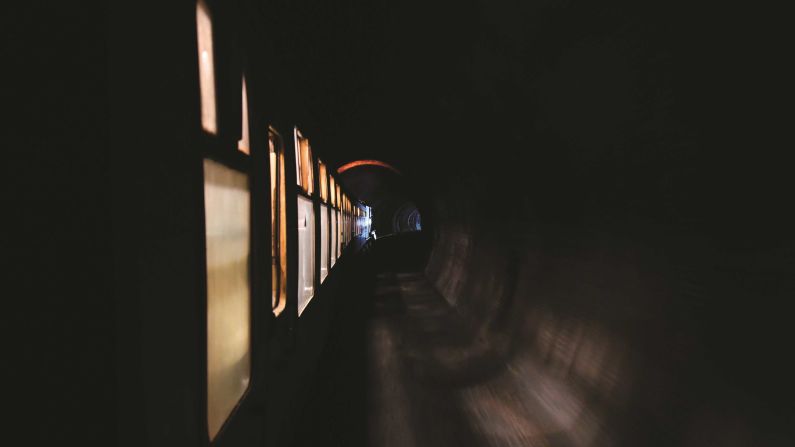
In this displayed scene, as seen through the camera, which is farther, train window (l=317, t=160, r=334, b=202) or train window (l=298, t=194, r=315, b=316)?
train window (l=317, t=160, r=334, b=202)

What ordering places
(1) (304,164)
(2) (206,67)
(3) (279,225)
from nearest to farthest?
(2) (206,67) < (3) (279,225) < (1) (304,164)

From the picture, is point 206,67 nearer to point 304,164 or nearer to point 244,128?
point 244,128

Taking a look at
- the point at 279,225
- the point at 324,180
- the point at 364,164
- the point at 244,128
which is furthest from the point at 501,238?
the point at 364,164

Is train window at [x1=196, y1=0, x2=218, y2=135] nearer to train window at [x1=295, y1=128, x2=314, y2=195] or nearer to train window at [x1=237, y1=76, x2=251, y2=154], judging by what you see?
train window at [x1=237, y1=76, x2=251, y2=154]

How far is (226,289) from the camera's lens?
2.02 metres

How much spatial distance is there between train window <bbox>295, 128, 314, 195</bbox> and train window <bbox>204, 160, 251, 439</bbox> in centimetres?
284

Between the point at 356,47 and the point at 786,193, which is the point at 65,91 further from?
the point at 356,47

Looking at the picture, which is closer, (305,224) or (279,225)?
(279,225)

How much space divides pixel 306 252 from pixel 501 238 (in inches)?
147

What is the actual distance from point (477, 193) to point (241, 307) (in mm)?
6931

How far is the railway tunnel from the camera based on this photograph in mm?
1120

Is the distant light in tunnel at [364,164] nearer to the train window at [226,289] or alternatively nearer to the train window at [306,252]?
the train window at [306,252]

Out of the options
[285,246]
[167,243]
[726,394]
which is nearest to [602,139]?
[726,394]

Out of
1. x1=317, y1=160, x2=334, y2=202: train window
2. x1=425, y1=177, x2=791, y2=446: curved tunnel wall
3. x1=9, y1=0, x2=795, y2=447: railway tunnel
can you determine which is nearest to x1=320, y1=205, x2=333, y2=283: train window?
x1=317, y1=160, x2=334, y2=202: train window
